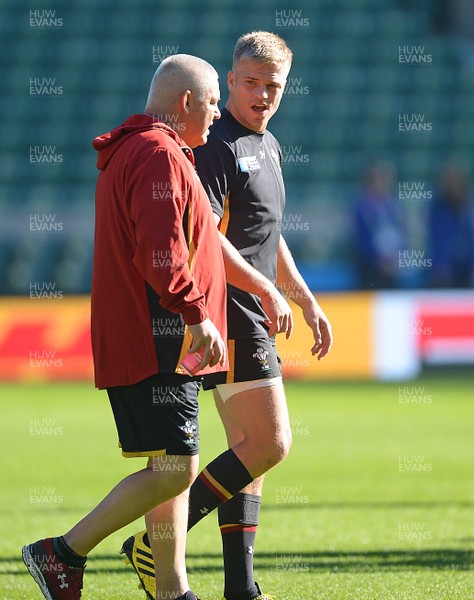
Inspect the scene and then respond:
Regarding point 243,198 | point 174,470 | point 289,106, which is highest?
point 243,198

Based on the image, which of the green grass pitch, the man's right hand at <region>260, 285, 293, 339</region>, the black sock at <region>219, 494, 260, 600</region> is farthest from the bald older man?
the green grass pitch

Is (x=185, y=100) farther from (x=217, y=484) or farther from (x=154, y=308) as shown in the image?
(x=217, y=484)

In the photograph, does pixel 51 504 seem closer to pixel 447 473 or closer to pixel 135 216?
pixel 447 473

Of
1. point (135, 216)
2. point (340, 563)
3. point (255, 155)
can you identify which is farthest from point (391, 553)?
point (135, 216)

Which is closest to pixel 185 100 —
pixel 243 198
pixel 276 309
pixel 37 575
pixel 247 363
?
pixel 243 198

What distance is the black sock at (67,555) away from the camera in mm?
4562

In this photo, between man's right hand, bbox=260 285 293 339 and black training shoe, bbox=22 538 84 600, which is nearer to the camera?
black training shoe, bbox=22 538 84 600

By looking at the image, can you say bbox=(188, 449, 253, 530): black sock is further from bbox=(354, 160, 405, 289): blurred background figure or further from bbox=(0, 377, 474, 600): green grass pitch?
bbox=(354, 160, 405, 289): blurred background figure

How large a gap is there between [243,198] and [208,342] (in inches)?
39.3

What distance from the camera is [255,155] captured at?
518 cm

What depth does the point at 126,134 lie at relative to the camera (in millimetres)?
4512

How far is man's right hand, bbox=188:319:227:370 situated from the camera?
4270 mm

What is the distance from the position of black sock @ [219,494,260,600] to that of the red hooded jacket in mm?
967

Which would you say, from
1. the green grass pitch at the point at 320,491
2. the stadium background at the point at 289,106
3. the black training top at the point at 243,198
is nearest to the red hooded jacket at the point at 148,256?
the black training top at the point at 243,198
